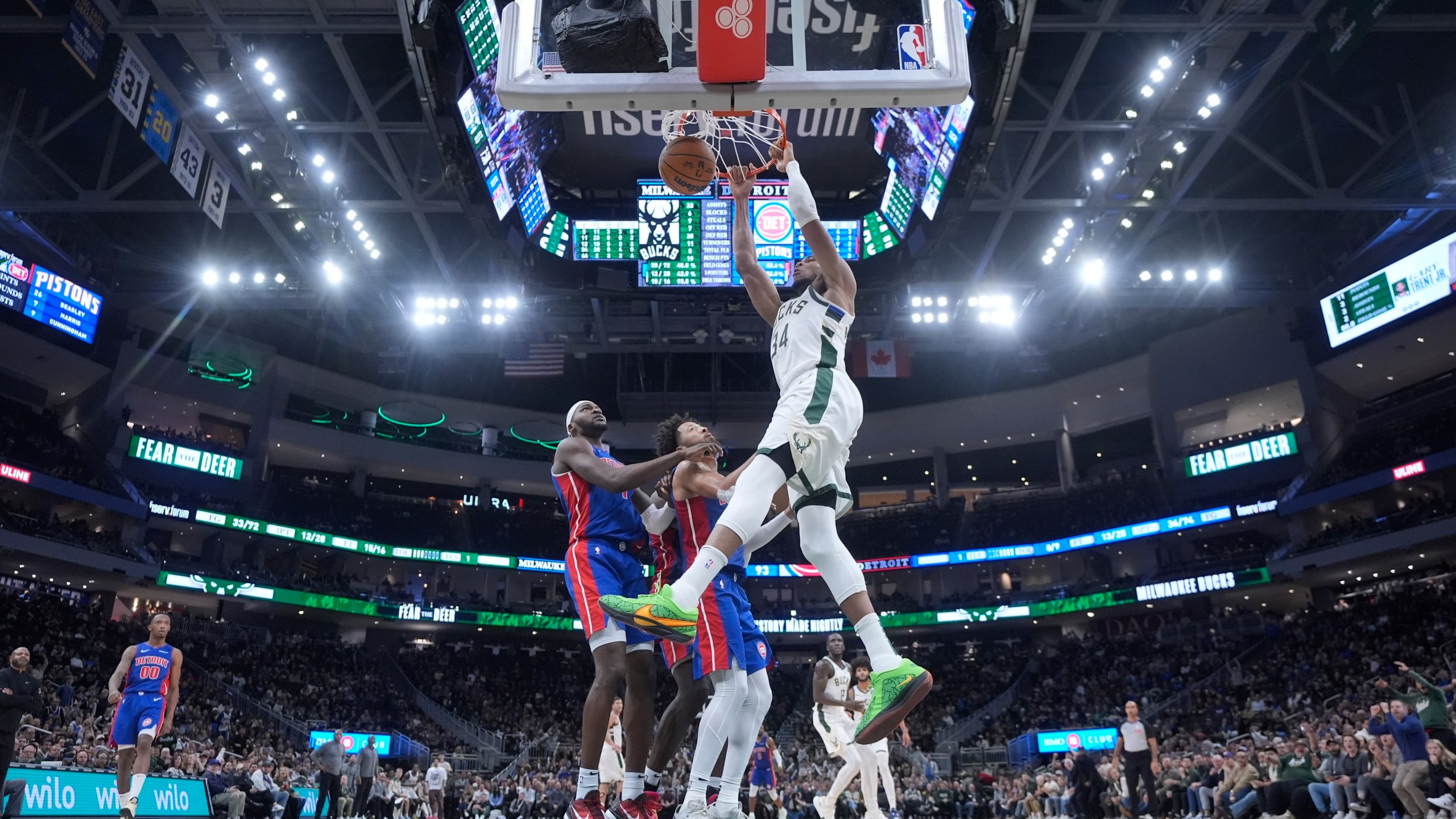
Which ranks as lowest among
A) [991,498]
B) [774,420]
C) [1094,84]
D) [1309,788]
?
[1309,788]

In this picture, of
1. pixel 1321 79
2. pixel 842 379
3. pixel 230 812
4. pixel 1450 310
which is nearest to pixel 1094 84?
pixel 1321 79

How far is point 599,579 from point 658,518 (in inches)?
25.9

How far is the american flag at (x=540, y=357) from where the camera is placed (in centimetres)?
2325

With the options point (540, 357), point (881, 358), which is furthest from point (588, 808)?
point (881, 358)

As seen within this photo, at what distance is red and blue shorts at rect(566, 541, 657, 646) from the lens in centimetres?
495

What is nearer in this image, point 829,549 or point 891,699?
point 891,699

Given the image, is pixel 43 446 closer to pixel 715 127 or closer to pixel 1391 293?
pixel 715 127

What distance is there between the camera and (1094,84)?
18391 millimetres

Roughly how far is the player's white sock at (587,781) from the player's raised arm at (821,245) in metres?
2.58

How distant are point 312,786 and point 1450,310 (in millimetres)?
27874

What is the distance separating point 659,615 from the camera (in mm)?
3879

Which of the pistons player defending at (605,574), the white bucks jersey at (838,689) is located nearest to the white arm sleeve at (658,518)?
the pistons player defending at (605,574)

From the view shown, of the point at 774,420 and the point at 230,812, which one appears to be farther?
the point at 230,812

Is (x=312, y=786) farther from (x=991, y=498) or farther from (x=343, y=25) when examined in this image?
(x=991, y=498)
